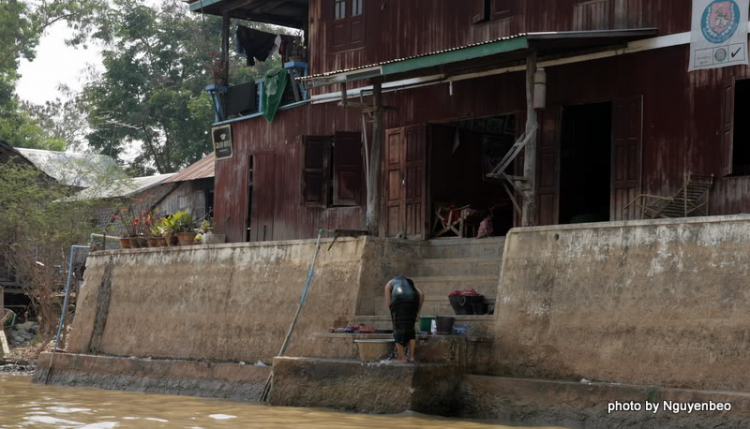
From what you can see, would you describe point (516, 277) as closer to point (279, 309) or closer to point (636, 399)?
point (636, 399)

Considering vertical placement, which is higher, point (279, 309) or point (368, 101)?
point (368, 101)

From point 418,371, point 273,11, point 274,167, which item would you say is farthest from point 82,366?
point 418,371

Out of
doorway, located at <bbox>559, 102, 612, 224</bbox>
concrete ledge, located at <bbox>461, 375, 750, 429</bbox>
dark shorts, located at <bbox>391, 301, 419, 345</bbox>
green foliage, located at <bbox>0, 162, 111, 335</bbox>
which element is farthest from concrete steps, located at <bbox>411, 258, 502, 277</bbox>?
green foliage, located at <bbox>0, 162, 111, 335</bbox>

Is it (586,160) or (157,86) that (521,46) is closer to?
(586,160)

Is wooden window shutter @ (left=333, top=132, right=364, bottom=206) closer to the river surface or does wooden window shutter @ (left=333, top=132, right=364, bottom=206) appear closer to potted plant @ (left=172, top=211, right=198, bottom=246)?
potted plant @ (left=172, top=211, right=198, bottom=246)

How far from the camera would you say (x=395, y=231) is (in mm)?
16844

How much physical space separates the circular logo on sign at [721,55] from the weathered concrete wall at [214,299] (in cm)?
482

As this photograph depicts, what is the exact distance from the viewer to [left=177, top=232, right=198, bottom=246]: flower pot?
1859 cm

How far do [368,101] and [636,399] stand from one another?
8258 millimetres

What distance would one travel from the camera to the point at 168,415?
12.7m

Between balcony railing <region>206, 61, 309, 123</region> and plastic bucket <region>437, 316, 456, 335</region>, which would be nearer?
plastic bucket <region>437, 316, 456, 335</region>

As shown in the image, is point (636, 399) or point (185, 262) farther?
point (185, 262)

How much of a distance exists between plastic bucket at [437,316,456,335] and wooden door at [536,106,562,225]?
2814 mm

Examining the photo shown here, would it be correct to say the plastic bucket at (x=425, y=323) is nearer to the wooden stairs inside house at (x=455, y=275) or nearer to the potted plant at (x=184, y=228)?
the wooden stairs inside house at (x=455, y=275)
